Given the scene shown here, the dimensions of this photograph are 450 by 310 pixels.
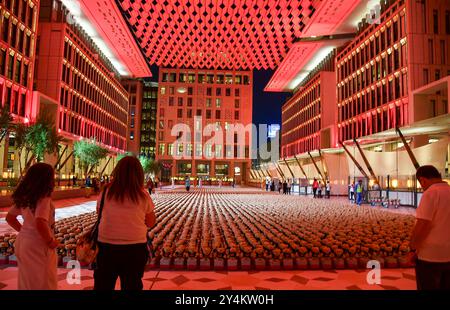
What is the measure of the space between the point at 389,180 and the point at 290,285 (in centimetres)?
1950

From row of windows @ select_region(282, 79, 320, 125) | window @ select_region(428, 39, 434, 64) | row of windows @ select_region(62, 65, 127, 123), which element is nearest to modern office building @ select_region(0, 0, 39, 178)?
row of windows @ select_region(62, 65, 127, 123)

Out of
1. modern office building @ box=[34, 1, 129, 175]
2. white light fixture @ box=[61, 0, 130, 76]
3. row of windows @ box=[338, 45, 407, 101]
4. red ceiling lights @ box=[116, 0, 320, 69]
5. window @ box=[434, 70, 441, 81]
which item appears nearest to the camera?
red ceiling lights @ box=[116, 0, 320, 69]

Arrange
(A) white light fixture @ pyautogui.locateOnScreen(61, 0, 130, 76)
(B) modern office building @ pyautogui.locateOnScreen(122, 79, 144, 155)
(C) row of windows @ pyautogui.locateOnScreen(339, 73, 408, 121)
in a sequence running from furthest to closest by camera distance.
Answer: (B) modern office building @ pyautogui.locateOnScreen(122, 79, 144, 155) → (A) white light fixture @ pyautogui.locateOnScreen(61, 0, 130, 76) → (C) row of windows @ pyautogui.locateOnScreen(339, 73, 408, 121)

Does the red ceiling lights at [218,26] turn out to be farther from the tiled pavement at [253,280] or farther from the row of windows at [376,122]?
the tiled pavement at [253,280]

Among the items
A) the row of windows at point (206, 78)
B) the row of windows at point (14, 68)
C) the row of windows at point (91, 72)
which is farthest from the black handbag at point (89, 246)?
the row of windows at point (206, 78)

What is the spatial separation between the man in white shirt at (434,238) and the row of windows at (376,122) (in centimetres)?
3118

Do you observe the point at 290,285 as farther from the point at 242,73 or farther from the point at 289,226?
the point at 242,73

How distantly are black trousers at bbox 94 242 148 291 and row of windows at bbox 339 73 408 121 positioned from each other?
34.1 metres

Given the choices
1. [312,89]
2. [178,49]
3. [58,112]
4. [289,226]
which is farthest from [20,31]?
[312,89]

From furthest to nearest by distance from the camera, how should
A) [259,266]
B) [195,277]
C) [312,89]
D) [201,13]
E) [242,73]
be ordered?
[242,73] → [312,89] → [201,13] → [259,266] → [195,277]

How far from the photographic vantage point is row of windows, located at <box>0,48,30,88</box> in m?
28.6

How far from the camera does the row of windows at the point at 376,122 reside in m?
32.0

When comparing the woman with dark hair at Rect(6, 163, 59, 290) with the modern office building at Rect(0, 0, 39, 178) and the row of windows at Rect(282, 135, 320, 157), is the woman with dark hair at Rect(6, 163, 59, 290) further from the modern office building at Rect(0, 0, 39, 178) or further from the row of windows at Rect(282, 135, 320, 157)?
the row of windows at Rect(282, 135, 320, 157)
